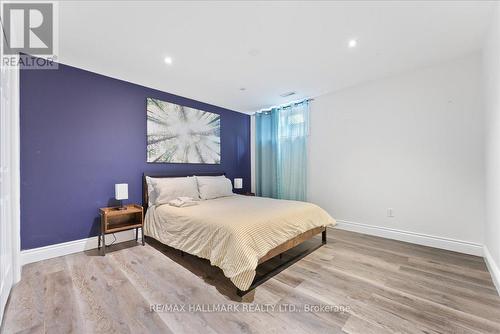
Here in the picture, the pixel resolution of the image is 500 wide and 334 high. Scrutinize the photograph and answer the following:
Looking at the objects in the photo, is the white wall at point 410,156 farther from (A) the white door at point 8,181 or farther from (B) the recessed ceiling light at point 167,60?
(A) the white door at point 8,181

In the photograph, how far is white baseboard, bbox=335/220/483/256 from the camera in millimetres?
2643

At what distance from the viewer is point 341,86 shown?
362 cm

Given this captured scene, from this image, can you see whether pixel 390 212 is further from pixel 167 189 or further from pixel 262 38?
pixel 167 189

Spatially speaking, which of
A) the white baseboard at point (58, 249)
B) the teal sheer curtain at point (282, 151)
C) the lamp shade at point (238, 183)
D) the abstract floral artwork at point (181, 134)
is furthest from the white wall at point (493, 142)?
the white baseboard at point (58, 249)

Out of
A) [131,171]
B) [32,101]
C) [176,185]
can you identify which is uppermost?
[32,101]

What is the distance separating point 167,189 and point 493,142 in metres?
3.83

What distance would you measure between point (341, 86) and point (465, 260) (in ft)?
9.42

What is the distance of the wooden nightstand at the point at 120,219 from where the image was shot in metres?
2.69

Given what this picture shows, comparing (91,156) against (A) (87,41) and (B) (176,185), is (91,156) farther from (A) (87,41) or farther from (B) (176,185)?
(A) (87,41)

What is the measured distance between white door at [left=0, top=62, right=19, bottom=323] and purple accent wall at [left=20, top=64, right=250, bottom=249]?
0.45 metres

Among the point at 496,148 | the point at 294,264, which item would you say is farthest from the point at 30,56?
the point at 496,148

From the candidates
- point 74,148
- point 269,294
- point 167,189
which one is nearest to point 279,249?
point 269,294

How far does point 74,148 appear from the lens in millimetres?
2771

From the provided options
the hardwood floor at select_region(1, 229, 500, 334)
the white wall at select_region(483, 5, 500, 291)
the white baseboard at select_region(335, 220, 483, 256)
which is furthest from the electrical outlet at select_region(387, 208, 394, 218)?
the white wall at select_region(483, 5, 500, 291)
